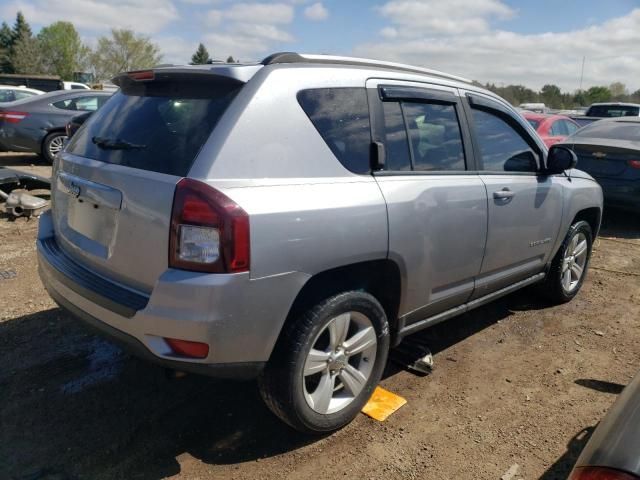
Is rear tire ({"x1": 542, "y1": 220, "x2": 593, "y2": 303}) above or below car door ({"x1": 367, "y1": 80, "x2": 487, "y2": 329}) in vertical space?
below

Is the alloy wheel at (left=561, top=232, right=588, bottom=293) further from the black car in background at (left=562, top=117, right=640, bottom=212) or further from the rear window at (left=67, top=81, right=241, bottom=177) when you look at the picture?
the rear window at (left=67, top=81, right=241, bottom=177)

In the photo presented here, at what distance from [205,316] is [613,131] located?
804 centimetres

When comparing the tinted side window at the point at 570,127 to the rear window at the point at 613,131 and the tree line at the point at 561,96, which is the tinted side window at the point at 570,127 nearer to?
the rear window at the point at 613,131

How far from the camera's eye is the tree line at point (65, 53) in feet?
196

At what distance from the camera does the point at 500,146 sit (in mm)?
3816

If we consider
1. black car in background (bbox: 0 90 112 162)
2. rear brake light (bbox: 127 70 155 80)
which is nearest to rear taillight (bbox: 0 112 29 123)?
black car in background (bbox: 0 90 112 162)

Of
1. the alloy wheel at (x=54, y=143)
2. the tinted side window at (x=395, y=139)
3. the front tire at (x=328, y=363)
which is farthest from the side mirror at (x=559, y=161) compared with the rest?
the alloy wheel at (x=54, y=143)

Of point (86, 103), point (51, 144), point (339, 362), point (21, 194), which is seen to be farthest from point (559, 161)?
point (86, 103)

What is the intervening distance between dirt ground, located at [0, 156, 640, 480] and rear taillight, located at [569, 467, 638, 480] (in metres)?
1.20

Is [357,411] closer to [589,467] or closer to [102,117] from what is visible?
[589,467]

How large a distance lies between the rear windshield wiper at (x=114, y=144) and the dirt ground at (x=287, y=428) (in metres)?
1.46

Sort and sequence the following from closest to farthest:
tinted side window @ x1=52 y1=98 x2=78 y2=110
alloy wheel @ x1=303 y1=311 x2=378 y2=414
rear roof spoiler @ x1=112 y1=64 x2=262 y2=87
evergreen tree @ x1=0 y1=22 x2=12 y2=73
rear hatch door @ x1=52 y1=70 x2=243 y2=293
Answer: rear hatch door @ x1=52 y1=70 x2=243 y2=293
rear roof spoiler @ x1=112 y1=64 x2=262 y2=87
alloy wheel @ x1=303 y1=311 x2=378 y2=414
tinted side window @ x1=52 y1=98 x2=78 y2=110
evergreen tree @ x1=0 y1=22 x2=12 y2=73

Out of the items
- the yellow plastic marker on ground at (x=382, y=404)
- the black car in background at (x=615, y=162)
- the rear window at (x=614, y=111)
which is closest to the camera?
the yellow plastic marker on ground at (x=382, y=404)

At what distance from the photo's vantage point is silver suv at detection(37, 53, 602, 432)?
225 cm
